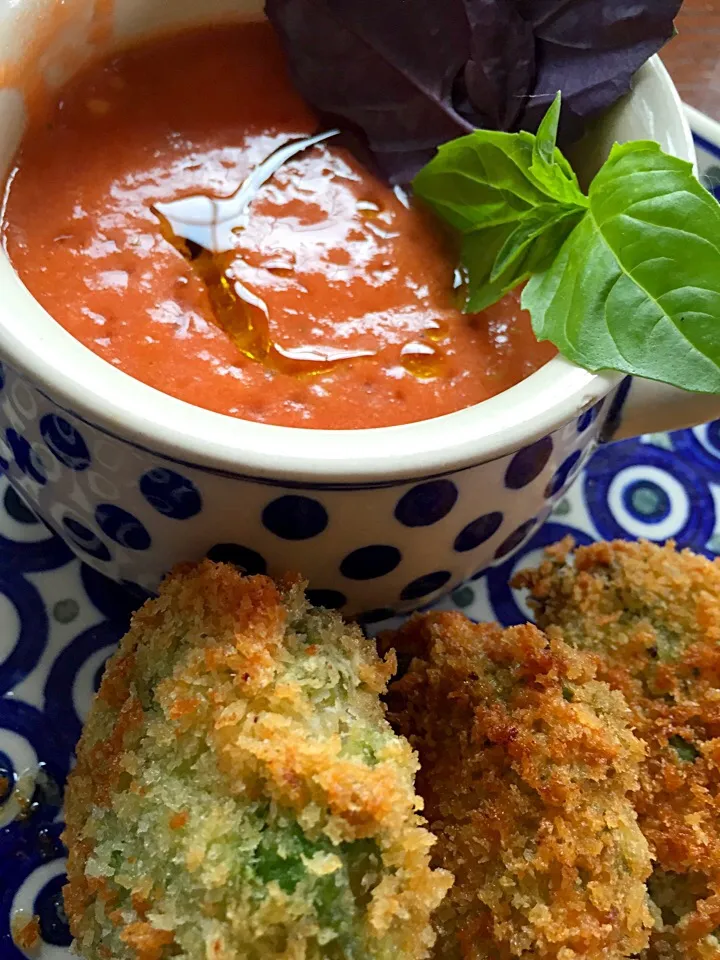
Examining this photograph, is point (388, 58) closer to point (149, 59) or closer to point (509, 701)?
point (149, 59)

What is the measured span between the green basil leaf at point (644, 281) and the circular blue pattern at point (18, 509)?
1.05 metres

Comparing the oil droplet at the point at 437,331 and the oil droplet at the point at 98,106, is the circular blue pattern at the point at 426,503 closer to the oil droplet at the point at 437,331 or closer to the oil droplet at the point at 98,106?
the oil droplet at the point at 437,331

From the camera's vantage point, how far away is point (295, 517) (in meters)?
1.41

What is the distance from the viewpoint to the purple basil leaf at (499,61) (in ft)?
6.10

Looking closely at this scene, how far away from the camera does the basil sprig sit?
1423 mm

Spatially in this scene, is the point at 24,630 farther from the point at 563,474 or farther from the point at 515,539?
the point at 563,474

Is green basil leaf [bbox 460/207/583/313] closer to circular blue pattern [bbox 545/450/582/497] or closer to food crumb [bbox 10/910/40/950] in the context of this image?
circular blue pattern [bbox 545/450/582/497]

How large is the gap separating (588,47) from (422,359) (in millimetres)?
678

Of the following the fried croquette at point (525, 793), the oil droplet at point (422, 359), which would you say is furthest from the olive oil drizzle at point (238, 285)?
the fried croquette at point (525, 793)

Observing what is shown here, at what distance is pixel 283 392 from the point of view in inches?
62.1

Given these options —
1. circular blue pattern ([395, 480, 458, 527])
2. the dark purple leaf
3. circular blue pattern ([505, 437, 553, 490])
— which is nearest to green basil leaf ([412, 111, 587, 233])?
the dark purple leaf

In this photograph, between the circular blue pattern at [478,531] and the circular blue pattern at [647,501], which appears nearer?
the circular blue pattern at [478,531]

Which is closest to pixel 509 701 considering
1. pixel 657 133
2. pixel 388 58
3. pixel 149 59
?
pixel 657 133

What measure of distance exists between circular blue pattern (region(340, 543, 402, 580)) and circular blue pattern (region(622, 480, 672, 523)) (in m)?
0.74
